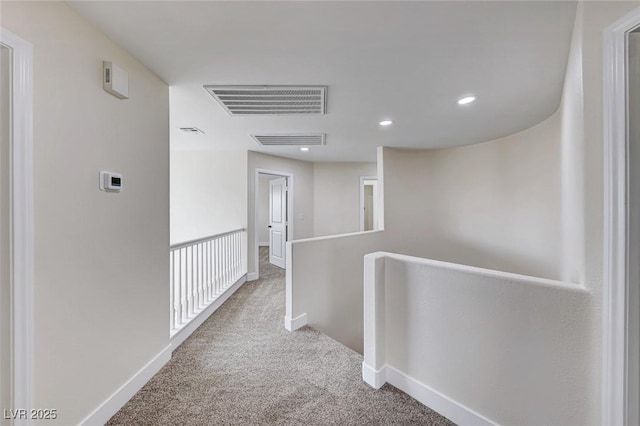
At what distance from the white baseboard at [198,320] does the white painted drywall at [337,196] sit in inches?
103

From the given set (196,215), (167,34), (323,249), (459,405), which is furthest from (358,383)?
(196,215)

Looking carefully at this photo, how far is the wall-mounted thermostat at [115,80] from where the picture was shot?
1.50m

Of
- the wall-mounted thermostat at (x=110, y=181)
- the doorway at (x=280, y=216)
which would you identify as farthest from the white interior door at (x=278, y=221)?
the wall-mounted thermostat at (x=110, y=181)

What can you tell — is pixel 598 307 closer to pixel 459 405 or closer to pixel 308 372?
pixel 459 405

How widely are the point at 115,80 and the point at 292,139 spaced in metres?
2.29

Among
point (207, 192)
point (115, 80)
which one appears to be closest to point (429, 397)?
point (115, 80)

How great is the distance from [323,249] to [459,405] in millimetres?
1771

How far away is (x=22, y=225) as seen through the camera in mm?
1082

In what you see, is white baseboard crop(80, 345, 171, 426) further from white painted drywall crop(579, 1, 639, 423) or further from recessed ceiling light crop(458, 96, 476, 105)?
recessed ceiling light crop(458, 96, 476, 105)

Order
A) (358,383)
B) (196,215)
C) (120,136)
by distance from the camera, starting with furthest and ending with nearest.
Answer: (196,215) < (358,383) < (120,136)

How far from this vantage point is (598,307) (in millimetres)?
1087

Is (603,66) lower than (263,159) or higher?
lower

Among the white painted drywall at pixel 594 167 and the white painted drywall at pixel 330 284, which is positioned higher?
the white painted drywall at pixel 594 167

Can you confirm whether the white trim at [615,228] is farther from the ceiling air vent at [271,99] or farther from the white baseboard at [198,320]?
the white baseboard at [198,320]
